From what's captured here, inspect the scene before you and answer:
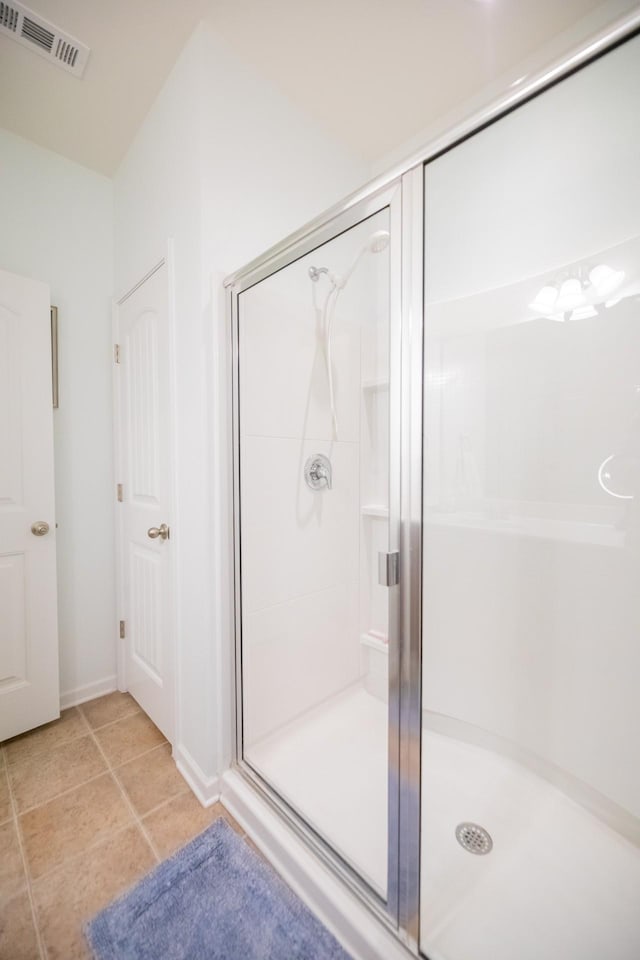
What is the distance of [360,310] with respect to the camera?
161cm

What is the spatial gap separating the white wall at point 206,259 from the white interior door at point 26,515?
68 cm

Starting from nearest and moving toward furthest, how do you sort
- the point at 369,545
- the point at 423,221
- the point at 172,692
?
1. the point at 423,221
2. the point at 172,692
3. the point at 369,545

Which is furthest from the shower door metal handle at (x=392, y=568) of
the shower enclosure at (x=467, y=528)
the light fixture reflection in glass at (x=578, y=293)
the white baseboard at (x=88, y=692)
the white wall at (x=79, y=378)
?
the white baseboard at (x=88, y=692)

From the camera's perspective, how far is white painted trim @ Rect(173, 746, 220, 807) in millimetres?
1312

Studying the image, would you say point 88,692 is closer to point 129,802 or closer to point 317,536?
point 129,802

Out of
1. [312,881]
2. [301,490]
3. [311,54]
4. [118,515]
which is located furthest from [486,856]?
[311,54]

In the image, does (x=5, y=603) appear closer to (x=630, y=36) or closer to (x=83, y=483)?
(x=83, y=483)

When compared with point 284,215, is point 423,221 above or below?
below

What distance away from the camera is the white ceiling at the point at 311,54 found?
1212 millimetres

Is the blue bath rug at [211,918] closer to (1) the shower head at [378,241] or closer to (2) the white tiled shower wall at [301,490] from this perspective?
(2) the white tiled shower wall at [301,490]

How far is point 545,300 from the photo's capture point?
1.33 meters

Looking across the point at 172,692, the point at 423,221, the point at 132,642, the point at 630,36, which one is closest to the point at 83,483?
the point at 132,642

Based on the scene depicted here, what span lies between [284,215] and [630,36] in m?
1.17

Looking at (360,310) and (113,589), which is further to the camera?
(113,589)
